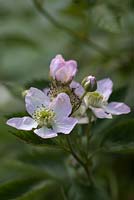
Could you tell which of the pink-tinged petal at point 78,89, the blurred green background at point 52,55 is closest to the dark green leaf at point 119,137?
the blurred green background at point 52,55

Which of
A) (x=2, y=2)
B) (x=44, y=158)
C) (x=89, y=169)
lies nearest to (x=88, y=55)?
(x=2, y=2)

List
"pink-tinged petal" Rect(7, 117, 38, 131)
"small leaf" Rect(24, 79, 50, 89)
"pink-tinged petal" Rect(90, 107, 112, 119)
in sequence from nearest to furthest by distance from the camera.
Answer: "pink-tinged petal" Rect(7, 117, 38, 131) → "pink-tinged petal" Rect(90, 107, 112, 119) → "small leaf" Rect(24, 79, 50, 89)

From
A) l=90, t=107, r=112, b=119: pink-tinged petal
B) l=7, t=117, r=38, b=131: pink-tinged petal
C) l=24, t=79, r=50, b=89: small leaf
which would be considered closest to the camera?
l=7, t=117, r=38, b=131: pink-tinged petal

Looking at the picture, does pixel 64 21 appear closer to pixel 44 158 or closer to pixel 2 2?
pixel 2 2

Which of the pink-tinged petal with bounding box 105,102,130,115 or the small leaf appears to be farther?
the small leaf

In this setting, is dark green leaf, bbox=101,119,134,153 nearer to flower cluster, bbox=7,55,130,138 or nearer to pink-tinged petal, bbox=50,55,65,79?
flower cluster, bbox=7,55,130,138

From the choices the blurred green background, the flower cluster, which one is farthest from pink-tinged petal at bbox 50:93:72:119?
the blurred green background

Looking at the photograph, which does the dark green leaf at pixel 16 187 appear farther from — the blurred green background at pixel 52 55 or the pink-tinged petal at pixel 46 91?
the pink-tinged petal at pixel 46 91

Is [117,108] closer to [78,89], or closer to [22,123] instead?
[78,89]
